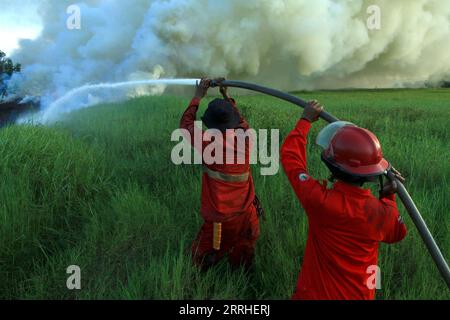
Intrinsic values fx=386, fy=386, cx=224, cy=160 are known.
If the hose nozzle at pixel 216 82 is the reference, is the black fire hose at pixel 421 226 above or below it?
below

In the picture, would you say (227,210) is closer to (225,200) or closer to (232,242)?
(225,200)

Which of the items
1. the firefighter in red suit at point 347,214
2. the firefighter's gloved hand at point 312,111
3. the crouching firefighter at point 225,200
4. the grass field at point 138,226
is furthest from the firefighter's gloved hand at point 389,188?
the crouching firefighter at point 225,200

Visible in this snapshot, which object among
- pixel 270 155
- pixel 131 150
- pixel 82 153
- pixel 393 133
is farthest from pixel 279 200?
pixel 393 133

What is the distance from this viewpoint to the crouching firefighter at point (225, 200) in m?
3.21

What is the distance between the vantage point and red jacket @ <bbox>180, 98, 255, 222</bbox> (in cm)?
322

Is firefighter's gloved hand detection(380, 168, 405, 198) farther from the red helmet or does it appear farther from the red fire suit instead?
the red fire suit

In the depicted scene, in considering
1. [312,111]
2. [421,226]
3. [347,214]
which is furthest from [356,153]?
[421,226]

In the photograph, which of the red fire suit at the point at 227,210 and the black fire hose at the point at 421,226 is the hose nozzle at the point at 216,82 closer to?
the red fire suit at the point at 227,210

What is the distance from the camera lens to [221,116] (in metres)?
3.16

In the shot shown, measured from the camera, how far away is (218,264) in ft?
11.0

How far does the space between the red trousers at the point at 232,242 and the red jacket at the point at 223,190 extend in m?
0.07

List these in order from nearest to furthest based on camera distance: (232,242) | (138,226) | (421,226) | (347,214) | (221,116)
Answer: (347,214)
(421,226)
(221,116)
(232,242)
(138,226)

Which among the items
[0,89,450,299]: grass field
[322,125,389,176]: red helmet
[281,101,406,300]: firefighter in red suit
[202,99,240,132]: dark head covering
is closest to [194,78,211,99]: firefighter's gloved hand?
[202,99,240,132]: dark head covering

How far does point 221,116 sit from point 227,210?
784mm
